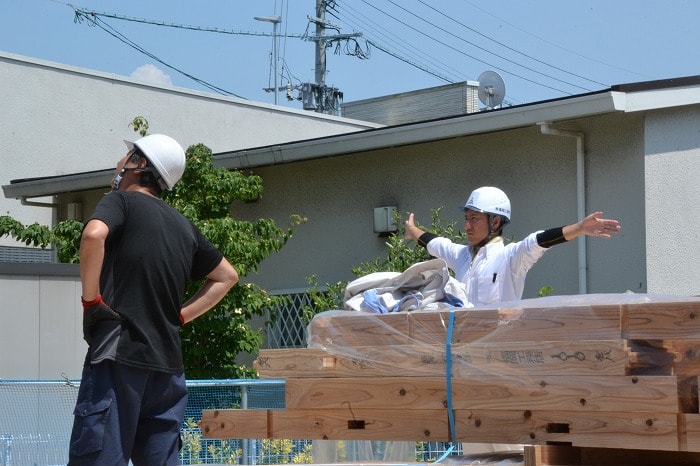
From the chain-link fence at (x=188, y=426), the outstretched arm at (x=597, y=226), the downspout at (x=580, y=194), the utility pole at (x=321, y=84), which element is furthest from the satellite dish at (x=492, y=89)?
the utility pole at (x=321, y=84)

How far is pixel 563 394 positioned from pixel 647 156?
19.5ft

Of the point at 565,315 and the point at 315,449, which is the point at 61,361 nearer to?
the point at 315,449

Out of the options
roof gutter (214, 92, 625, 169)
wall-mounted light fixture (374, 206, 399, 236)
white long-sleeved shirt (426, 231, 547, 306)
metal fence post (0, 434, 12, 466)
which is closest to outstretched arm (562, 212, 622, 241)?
white long-sleeved shirt (426, 231, 547, 306)

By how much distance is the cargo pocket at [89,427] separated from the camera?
4.09 m

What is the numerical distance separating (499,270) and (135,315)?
7.40 ft

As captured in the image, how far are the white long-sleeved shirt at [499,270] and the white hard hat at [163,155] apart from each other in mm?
1969

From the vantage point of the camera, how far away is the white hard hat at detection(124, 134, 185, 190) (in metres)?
4.54

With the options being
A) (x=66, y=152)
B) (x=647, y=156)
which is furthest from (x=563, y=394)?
(x=66, y=152)

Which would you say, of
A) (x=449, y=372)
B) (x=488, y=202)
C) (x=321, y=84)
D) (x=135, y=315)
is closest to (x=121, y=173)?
(x=135, y=315)

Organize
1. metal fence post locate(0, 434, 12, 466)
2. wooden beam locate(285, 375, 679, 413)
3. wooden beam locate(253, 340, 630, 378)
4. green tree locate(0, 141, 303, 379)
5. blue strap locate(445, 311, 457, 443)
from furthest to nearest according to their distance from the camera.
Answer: green tree locate(0, 141, 303, 379)
metal fence post locate(0, 434, 12, 466)
blue strap locate(445, 311, 457, 443)
wooden beam locate(253, 340, 630, 378)
wooden beam locate(285, 375, 679, 413)

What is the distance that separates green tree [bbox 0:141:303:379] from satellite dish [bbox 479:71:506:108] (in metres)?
2.97

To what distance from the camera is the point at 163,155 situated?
455cm

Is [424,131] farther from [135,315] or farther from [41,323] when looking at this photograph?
[135,315]

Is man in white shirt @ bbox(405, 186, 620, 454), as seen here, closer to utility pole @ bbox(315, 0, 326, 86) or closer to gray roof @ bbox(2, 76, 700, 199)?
gray roof @ bbox(2, 76, 700, 199)
